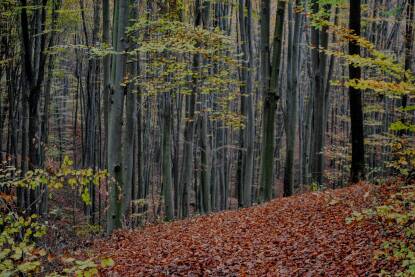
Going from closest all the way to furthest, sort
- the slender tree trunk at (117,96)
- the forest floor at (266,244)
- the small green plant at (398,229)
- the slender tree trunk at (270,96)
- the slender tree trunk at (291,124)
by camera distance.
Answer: the small green plant at (398,229)
the forest floor at (266,244)
the slender tree trunk at (117,96)
the slender tree trunk at (270,96)
the slender tree trunk at (291,124)

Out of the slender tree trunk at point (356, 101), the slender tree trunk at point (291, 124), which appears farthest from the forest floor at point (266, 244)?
the slender tree trunk at point (291, 124)

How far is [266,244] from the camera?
827 cm

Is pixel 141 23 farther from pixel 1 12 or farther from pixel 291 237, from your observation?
pixel 1 12

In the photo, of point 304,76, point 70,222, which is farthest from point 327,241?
point 304,76

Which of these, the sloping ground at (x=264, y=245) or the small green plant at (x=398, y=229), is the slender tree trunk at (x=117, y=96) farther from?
the small green plant at (x=398, y=229)

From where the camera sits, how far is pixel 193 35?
37.8 feet

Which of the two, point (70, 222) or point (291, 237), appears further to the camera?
point (70, 222)

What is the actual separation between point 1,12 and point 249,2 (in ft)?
30.0

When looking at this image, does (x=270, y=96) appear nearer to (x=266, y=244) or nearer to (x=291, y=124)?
(x=291, y=124)

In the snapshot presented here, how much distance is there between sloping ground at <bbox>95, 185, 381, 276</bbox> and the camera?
6914 mm

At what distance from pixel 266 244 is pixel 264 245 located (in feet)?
0.21

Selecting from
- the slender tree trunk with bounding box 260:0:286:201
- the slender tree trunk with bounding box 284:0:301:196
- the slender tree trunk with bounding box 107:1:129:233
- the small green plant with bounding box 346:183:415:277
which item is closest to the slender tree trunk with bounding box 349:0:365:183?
the slender tree trunk with bounding box 260:0:286:201

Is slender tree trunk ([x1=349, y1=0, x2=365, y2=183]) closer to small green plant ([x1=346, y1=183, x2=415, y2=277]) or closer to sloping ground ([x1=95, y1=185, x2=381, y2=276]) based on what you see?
sloping ground ([x1=95, y1=185, x2=381, y2=276])

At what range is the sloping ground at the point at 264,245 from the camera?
6.91 meters
